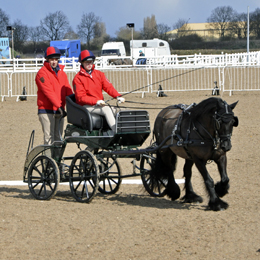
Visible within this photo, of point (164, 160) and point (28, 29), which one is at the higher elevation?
point (28, 29)

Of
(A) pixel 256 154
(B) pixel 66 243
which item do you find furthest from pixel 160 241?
(A) pixel 256 154

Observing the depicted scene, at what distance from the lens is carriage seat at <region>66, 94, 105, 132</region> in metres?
6.57

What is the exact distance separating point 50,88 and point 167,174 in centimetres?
219

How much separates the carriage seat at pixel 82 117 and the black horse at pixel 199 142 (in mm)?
931

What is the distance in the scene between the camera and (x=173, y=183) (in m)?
6.70

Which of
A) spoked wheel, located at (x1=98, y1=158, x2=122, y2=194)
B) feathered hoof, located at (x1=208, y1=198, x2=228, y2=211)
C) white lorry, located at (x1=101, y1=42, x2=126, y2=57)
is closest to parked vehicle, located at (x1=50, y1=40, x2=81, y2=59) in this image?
white lorry, located at (x1=101, y1=42, x2=126, y2=57)

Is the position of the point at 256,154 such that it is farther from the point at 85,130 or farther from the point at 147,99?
the point at 147,99

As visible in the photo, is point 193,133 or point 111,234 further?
point 193,133

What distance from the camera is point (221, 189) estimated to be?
20.2 feet

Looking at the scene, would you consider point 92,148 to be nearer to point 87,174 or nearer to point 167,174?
point 87,174

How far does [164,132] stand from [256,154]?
11.7 feet

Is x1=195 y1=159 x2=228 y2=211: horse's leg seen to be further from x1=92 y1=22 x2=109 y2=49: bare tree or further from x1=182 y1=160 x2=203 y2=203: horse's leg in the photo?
x1=92 y1=22 x2=109 y2=49: bare tree

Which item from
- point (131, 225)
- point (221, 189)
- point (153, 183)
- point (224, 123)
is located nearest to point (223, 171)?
point (221, 189)

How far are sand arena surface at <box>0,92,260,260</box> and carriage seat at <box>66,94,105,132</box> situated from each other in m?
1.11
